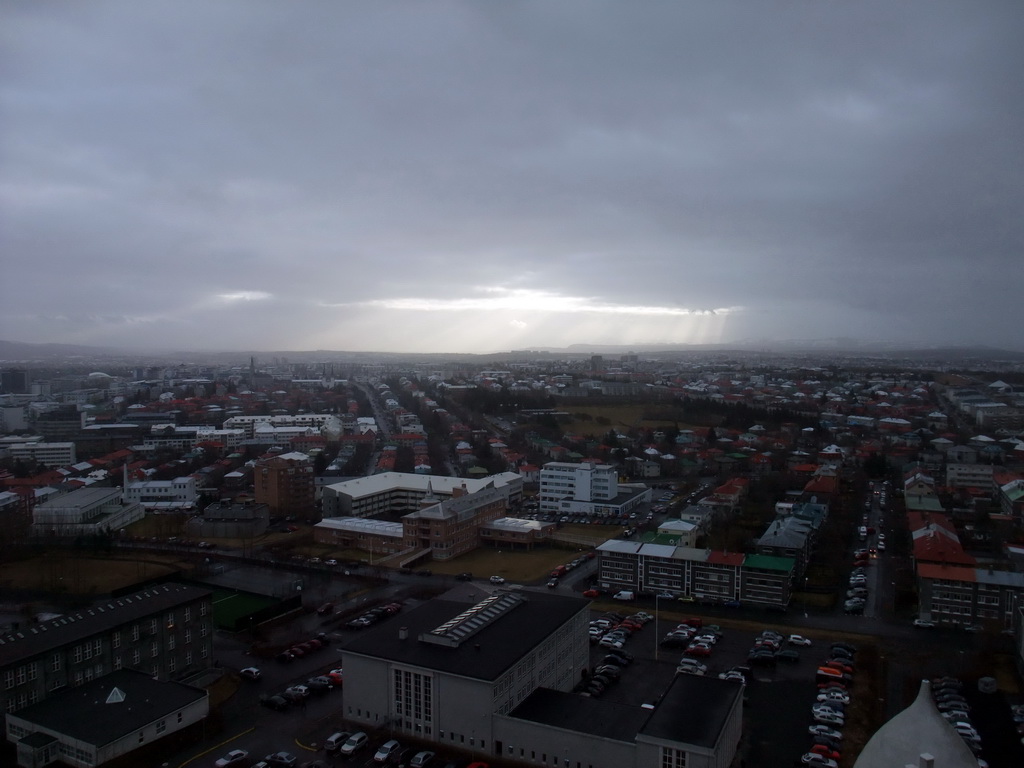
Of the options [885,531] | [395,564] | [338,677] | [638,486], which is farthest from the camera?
[638,486]

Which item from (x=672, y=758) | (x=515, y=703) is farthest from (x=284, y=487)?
(x=672, y=758)

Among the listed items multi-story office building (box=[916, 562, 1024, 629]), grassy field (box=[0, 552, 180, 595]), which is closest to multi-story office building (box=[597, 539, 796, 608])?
multi-story office building (box=[916, 562, 1024, 629])

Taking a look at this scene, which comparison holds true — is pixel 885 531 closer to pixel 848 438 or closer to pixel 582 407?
pixel 848 438

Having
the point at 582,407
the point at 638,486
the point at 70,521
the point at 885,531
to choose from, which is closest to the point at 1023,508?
the point at 885,531

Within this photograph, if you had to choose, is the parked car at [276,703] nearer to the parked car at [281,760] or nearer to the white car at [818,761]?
the parked car at [281,760]

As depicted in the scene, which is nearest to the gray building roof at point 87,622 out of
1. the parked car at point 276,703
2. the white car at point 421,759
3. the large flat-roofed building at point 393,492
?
the parked car at point 276,703

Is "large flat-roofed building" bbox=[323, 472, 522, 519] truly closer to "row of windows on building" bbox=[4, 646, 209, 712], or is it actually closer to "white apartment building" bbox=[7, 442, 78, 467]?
"row of windows on building" bbox=[4, 646, 209, 712]

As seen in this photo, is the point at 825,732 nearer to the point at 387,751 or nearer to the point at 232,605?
the point at 387,751

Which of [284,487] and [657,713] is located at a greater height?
[657,713]
